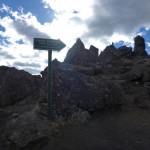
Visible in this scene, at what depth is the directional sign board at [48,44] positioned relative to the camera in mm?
12695

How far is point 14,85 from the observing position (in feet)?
78.3

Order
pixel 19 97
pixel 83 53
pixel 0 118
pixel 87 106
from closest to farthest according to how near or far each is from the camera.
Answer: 1. pixel 87 106
2. pixel 0 118
3. pixel 19 97
4. pixel 83 53

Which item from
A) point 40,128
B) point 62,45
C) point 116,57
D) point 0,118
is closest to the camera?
point 40,128

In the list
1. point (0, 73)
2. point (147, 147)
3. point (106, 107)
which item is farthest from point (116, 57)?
point (147, 147)

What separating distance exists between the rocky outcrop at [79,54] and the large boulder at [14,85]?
4038 cm

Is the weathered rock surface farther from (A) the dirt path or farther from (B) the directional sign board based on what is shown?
(B) the directional sign board

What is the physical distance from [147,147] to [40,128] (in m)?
4.89

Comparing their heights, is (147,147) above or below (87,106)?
below

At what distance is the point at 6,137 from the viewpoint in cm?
1160

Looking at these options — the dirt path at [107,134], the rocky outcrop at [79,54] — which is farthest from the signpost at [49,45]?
the rocky outcrop at [79,54]

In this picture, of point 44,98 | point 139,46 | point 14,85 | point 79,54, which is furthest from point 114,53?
point 44,98

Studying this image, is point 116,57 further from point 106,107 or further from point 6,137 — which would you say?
point 6,137

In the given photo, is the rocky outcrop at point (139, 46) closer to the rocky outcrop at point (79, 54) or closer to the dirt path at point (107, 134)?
the rocky outcrop at point (79, 54)

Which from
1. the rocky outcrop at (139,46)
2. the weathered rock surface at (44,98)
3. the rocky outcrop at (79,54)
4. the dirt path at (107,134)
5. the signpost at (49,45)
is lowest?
the dirt path at (107,134)
